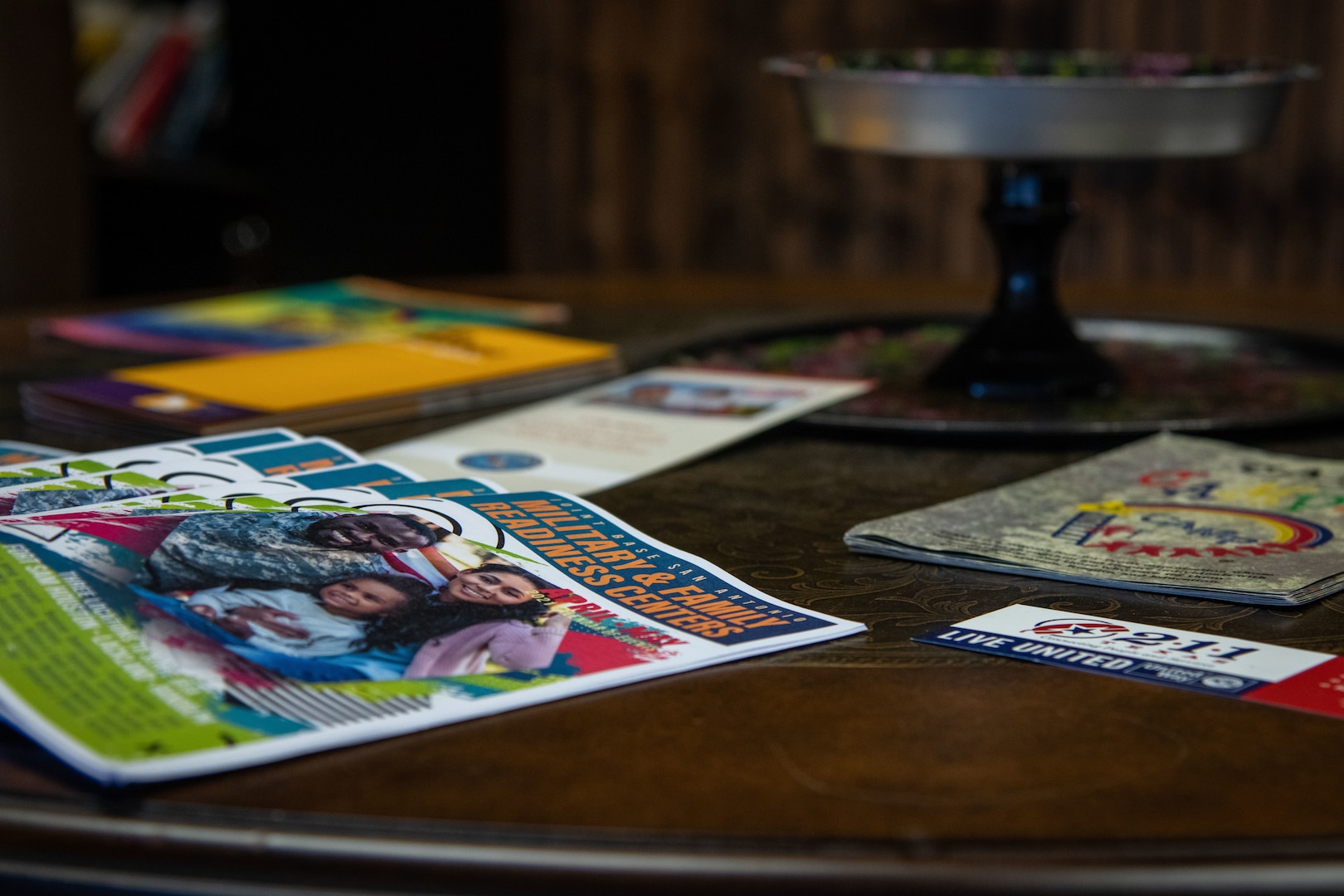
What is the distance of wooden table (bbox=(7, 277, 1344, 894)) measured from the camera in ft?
1.34

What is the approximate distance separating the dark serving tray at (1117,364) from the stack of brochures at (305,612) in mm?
356

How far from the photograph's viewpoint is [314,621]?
0.56m

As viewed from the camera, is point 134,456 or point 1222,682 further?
point 134,456

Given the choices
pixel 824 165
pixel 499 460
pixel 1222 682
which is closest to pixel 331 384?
pixel 499 460

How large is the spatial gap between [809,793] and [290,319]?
1.10 m

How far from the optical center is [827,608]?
0.64 meters

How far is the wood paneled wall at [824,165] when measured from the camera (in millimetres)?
3094

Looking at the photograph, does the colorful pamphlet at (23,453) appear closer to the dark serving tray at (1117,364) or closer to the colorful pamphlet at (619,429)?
the colorful pamphlet at (619,429)

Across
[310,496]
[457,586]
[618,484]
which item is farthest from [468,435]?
[457,586]

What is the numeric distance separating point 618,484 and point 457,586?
27 centimetres

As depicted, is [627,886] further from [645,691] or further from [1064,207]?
[1064,207]

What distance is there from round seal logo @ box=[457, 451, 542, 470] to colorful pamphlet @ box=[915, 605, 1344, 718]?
0.36m

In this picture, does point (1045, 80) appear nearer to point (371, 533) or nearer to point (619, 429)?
point (619, 429)

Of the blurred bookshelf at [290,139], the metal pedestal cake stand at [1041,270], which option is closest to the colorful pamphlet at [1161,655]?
the metal pedestal cake stand at [1041,270]
